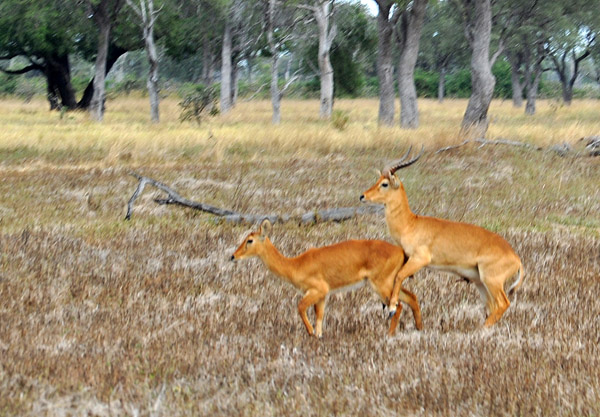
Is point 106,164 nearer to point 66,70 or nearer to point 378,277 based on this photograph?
point 378,277

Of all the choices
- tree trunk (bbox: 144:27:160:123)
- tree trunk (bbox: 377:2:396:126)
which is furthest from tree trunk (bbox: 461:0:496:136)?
tree trunk (bbox: 144:27:160:123)

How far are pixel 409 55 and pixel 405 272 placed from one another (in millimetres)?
23536

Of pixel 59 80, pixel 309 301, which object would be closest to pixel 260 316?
pixel 309 301

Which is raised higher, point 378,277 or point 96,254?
point 378,277

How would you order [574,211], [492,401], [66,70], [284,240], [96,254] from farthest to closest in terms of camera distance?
[66,70]
[574,211]
[284,240]
[96,254]
[492,401]

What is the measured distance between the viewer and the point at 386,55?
29.9m

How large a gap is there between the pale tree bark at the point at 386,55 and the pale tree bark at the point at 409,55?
1.62 feet

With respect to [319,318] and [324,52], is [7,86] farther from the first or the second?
[319,318]

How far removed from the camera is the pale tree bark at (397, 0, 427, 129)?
27.7 metres

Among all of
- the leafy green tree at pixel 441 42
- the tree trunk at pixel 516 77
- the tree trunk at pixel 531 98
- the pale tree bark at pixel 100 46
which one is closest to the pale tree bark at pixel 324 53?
the pale tree bark at pixel 100 46

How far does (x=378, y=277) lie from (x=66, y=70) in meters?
41.0

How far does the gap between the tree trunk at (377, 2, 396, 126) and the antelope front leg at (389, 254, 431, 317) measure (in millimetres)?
22581

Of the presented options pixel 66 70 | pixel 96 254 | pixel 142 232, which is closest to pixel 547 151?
pixel 142 232

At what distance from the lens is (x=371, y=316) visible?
7.00 metres
